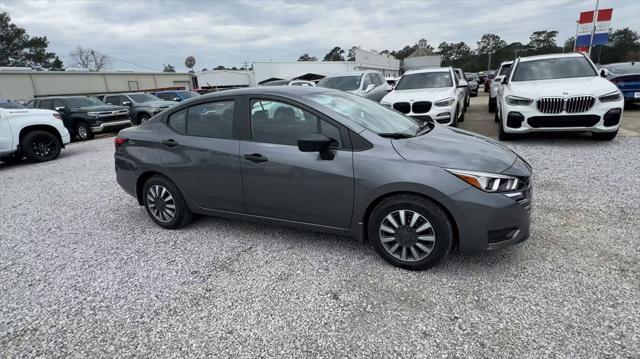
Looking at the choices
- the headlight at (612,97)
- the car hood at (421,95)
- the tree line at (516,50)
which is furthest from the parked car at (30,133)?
the tree line at (516,50)

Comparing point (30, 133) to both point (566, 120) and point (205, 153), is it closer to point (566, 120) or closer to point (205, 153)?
point (205, 153)

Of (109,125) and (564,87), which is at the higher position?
(564,87)

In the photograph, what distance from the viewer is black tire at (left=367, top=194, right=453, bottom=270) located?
2.68 m

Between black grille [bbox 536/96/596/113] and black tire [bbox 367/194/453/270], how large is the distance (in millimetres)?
5131

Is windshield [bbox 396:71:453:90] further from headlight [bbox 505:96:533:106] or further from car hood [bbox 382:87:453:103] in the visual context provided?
headlight [bbox 505:96:533:106]

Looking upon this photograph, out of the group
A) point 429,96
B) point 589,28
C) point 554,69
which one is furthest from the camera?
point 589,28

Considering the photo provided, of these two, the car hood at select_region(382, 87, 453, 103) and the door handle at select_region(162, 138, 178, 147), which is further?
the car hood at select_region(382, 87, 453, 103)

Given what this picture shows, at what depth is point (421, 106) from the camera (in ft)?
26.2

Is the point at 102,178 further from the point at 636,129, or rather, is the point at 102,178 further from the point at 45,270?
the point at 636,129

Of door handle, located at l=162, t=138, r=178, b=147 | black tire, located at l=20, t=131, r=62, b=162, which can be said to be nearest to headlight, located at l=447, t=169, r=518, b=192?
door handle, located at l=162, t=138, r=178, b=147

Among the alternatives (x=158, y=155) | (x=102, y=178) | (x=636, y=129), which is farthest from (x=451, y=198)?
(x=636, y=129)

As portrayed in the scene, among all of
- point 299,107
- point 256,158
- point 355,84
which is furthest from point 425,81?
point 256,158

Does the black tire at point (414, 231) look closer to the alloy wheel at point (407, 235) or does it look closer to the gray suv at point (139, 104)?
the alloy wheel at point (407, 235)

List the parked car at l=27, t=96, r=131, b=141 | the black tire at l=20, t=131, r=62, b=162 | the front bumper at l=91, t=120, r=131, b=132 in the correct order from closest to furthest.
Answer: the black tire at l=20, t=131, r=62, b=162, the parked car at l=27, t=96, r=131, b=141, the front bumper at l=91, t=120, r=131, b=132
